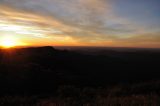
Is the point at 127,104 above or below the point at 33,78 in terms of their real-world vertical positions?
above

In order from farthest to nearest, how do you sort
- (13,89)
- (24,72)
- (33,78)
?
(24,72) → (33,78) → (13,89)

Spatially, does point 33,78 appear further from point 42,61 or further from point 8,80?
point 42,61

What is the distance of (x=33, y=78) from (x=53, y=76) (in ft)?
13.8

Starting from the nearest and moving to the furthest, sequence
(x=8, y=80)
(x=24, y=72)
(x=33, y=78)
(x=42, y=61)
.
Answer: (x=8, y=80) < (x=33, y=78) < (x=24, y=72) < (x=42, y=61)

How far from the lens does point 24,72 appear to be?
34.5 m

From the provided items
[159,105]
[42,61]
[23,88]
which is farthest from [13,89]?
[42,61]

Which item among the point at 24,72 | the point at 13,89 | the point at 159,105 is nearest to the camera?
the point at 159,105

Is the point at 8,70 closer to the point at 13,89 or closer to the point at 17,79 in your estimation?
the point at 17,79

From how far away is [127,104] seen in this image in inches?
323

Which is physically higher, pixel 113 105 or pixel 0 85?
pixel 113 105

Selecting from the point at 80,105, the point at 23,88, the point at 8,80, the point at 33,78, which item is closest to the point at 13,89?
the point at 23,88

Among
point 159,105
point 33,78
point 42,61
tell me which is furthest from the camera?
point 42,61

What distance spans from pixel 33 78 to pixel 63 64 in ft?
64.6

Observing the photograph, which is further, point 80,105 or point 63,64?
point 63,64
